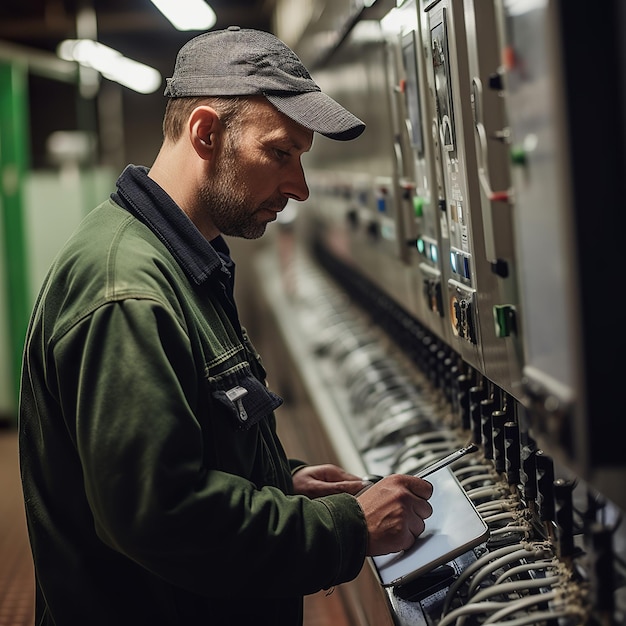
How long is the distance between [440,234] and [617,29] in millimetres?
1168

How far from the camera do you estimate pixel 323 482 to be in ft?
7.27

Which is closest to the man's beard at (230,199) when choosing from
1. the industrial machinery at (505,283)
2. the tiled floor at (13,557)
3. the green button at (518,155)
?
the industrial machinery at (505,283)

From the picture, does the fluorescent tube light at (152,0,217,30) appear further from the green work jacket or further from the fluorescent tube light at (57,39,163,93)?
the fluorescent tube light at (57,39,163,93)

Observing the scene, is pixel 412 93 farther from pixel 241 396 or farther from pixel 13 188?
pixel 13 188

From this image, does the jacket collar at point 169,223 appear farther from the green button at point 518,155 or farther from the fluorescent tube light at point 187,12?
the fluorescent tube light at point 187,12

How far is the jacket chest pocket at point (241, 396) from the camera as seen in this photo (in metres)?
1.75

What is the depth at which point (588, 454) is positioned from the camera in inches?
53.7

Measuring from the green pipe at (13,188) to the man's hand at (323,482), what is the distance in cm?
540

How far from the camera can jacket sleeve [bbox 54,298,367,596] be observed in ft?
5.09

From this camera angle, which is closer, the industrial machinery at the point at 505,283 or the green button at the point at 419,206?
the industrial machinery at the point at 505,283

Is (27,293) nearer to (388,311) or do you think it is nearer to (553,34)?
(388,311)

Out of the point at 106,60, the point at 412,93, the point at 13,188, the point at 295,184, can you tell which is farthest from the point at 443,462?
the point at 106,60

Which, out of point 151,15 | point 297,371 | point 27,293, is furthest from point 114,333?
point 151,15

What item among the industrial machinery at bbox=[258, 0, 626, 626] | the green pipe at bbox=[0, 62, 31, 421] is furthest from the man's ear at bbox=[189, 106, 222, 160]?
the green pipe at bbox=[0, 62, 31, 421]
